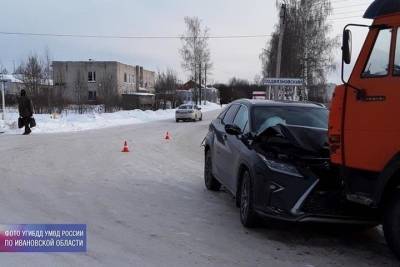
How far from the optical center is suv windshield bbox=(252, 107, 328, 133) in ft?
24.2

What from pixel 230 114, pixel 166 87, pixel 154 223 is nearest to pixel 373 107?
pixel 154 223

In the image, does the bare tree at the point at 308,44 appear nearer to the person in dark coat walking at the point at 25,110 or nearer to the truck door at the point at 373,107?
the person in dark coat walking at the point at 25,110

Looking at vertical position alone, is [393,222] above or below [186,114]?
above

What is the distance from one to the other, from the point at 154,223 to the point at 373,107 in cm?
322

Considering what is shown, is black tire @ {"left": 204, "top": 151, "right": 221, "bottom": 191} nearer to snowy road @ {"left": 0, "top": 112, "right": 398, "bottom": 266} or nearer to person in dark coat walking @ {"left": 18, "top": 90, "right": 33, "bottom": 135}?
snowy road @ {"left": 0, "top": 112, "right": 398, "bottom": 266}

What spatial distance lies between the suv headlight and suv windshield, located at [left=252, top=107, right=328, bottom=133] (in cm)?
114

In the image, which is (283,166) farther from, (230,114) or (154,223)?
(230,114)

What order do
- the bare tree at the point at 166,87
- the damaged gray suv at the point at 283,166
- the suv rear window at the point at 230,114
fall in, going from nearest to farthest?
the damaged gray suv at the point at 283,166
the suv rear window at the point at 230,114
the bare tree at the point at 166,87

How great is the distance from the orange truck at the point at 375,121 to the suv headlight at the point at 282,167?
0.51 meters

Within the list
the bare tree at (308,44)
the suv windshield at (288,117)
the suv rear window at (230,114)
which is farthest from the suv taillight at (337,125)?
the bare tree at (308,44)

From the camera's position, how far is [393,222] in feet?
16.6

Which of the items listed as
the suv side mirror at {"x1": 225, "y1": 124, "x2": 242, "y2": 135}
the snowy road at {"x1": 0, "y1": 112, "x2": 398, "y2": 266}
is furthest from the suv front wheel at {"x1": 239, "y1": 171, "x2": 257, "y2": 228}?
the suv side mirror at {"x1": 225, "y1": 124, "x2": 242, "y2": 135}

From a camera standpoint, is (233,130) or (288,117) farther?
(288,117)

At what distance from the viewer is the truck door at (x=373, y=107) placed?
495cm
